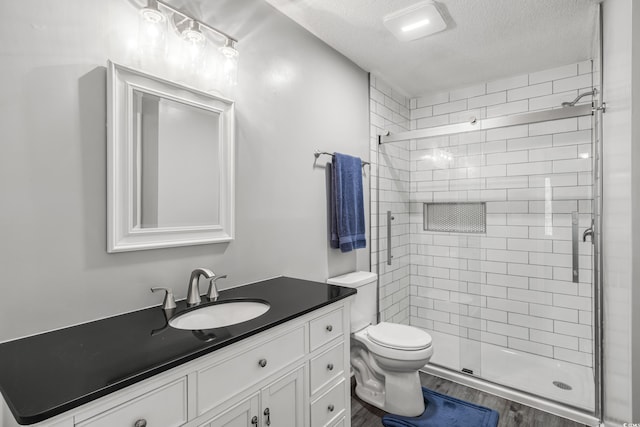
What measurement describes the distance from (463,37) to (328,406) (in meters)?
2.45

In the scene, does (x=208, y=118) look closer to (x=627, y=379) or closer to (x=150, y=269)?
(x=150, y=269)

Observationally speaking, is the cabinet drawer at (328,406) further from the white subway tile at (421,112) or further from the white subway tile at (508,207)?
the white subway tile at (421,112)

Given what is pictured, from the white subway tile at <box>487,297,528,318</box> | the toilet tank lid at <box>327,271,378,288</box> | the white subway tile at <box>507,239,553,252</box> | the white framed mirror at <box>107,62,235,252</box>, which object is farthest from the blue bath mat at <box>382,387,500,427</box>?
the white framed mirror at <box>107,62,235,252</box>

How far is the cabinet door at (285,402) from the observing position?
1.23 meters

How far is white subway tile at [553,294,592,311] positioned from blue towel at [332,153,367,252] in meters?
1.67

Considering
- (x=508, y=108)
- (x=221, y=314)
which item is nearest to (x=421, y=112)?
(x=508, y=108)

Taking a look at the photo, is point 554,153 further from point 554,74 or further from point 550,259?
point 550,259

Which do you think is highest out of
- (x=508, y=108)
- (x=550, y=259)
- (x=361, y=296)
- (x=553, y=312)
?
(x=508, y=108)

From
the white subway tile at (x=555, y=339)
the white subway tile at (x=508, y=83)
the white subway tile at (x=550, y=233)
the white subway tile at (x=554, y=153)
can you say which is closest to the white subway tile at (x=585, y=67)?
the white subway tile at (x=508, y=83)

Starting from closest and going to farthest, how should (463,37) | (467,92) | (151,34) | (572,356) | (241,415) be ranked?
(241,415)
(151,34)
(463,37)
(572,356)
(467,92)

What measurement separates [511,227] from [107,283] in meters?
2.88

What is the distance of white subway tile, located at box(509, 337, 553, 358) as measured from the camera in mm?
2674

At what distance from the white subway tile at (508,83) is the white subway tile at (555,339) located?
2127mm

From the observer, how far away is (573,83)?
2.68 m
